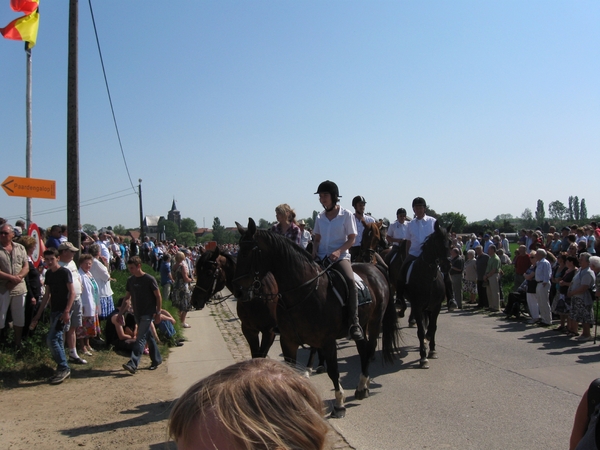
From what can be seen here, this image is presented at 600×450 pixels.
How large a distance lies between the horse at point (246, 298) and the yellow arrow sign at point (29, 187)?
11.2ft

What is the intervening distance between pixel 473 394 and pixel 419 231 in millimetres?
3763

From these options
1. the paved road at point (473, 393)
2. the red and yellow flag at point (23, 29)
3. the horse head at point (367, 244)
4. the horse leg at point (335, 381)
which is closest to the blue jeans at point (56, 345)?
the paved road at point (473, 393)

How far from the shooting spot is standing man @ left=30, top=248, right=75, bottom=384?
7922 millimetres

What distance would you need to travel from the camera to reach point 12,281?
8.45 meters

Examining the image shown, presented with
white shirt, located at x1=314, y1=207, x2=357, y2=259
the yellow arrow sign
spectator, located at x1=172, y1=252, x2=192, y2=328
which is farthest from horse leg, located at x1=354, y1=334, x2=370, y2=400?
spectator, located at x1=172, y1=252, x2=192, y2=328

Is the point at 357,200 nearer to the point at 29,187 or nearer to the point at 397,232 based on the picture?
the point at 397,232

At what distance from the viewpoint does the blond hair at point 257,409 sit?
3.71ft

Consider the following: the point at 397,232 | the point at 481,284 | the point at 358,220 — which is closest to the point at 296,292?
the point at 358,220

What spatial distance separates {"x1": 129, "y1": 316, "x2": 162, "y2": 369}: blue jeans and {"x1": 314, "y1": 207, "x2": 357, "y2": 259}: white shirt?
345 cm

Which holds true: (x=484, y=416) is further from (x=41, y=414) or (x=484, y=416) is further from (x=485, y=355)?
(x=41, y=414)

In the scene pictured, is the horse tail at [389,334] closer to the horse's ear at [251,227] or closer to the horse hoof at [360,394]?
the horse hoof at [360,394]

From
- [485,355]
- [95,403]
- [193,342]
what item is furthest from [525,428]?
[193,342]

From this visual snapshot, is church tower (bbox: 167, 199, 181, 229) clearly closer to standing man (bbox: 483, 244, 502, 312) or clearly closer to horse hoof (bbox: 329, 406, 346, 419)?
standing man (bbox: 483, 244, 502, 312)

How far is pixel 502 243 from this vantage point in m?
20.8
